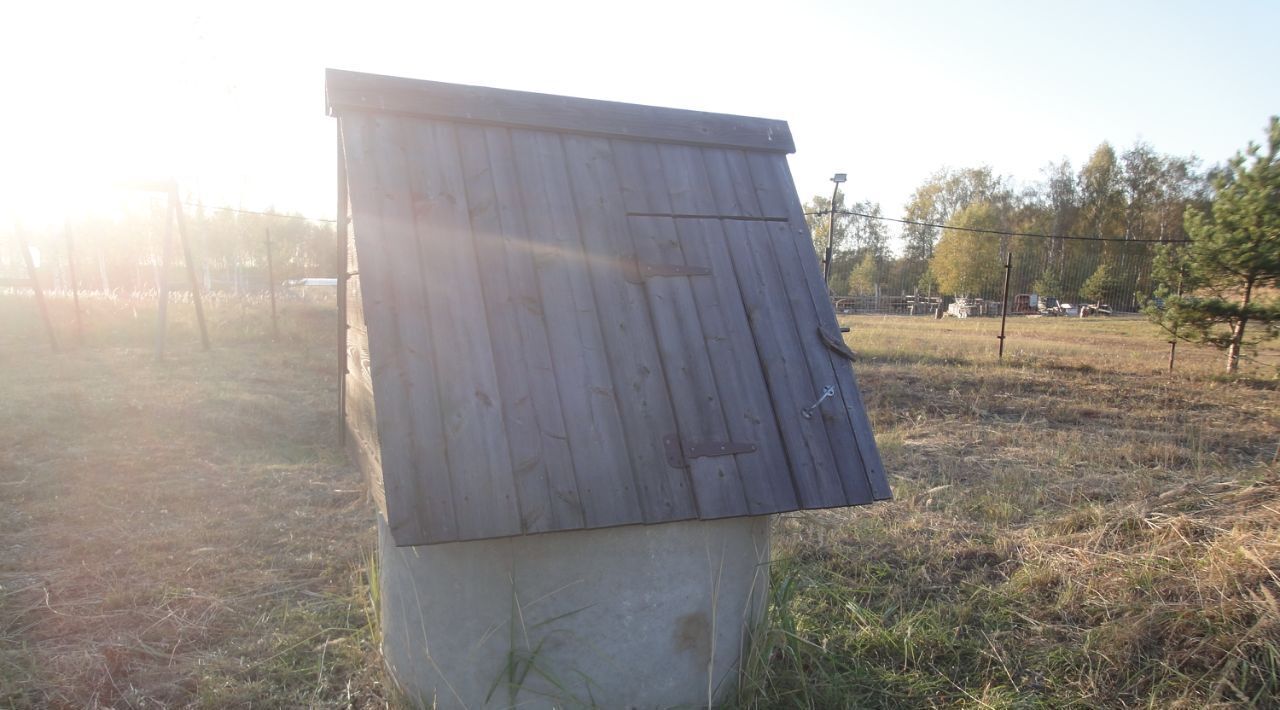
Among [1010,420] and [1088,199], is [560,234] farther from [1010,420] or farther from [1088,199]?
[1088,199]

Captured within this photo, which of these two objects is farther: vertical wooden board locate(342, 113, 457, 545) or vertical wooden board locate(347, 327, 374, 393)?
vertical wooden board locate(347, 327, 374, 393)

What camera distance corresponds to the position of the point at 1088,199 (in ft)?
171

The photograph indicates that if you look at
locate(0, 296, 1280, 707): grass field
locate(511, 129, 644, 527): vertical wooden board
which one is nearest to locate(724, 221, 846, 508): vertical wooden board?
locate(511, 129, 644, 527): vertical wooden board

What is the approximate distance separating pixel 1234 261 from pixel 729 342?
14166mm

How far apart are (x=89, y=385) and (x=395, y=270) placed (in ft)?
30.3

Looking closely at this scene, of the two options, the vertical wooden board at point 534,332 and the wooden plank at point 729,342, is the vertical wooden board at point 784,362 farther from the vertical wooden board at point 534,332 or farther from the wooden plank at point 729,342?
the vertical wooden board at point 534,332

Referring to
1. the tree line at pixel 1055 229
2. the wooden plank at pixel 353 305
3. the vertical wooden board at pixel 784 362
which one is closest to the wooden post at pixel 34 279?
the wooden plank at pixel 353 305

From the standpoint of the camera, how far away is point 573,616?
119 inches

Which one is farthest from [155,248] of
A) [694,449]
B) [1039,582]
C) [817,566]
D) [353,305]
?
[1039,582]

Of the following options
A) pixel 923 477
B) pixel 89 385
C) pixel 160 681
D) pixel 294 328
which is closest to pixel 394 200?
pixel 160 681

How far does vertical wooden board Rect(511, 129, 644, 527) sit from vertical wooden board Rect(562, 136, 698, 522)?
4 centimetres

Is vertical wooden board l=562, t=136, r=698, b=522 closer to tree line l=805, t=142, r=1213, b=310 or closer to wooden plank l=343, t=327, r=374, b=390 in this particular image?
wooden plank l=343, t=327, r=374, b=390

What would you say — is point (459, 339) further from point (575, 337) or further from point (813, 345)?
point (813, 345)

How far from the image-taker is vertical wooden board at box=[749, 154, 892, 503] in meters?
3.25
